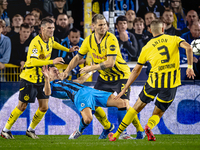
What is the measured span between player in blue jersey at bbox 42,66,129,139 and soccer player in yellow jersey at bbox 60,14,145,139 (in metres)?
0.22

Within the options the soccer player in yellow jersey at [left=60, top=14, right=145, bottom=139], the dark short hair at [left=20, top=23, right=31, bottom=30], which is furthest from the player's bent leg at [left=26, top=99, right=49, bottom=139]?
the dark short hair at [left=20, top=23, right=31, bottom=30]

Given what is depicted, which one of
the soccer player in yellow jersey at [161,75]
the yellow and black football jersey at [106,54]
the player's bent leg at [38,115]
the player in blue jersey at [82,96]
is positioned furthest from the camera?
the player's bent leg at [38,115]

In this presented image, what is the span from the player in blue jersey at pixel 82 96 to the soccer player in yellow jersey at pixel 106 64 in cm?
22

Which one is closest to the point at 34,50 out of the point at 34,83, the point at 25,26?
the point at 34,83

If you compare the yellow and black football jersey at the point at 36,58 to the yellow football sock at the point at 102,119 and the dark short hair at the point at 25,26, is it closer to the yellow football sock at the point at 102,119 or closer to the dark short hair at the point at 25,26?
the yellow football sock at the point at 102,119

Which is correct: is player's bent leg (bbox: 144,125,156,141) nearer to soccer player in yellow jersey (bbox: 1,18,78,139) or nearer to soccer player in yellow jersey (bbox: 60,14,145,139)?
soccer player in yellow jersey (bbox: 60,14,145,139)

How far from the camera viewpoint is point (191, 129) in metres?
6.73

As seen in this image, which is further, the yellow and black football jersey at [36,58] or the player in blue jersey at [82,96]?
the yellow and black football jersey at [36,58]

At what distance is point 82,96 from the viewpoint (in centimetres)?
Answer: 481

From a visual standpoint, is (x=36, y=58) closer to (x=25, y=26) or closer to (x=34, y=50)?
(x=34, y=50)

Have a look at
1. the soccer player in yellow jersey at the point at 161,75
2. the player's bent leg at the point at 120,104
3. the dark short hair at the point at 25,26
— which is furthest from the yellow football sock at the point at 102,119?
the dark short hair at the point at 25,26

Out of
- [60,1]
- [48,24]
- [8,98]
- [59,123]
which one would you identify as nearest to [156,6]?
[60,1]

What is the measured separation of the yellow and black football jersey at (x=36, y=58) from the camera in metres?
5.75

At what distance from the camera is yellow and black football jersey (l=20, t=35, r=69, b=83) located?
226 inches
